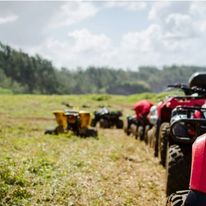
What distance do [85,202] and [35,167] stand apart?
1701 mm

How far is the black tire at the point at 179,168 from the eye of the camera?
6258 millimetres

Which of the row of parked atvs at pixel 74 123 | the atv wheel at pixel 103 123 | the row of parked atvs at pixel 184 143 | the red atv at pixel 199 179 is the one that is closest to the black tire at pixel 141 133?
the row of parked atvs at pixel 184 143

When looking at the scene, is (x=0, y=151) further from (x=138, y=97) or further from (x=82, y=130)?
(x=138, y=97)

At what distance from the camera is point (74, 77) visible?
14025 cm

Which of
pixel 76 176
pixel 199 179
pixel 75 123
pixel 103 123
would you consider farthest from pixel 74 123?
pixel 199 179

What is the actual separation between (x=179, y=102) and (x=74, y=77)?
131 m

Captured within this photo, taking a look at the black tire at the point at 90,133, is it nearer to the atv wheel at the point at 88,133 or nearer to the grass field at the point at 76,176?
the atv wheel at the point at 88,133

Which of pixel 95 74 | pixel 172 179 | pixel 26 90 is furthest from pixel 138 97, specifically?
pixel 95 74

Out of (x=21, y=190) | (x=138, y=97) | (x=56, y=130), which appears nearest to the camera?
(x=21, y=190)

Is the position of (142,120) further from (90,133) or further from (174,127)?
(174,127)

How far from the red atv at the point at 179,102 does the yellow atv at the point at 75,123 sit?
16.4 ft

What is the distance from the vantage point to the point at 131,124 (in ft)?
56.3

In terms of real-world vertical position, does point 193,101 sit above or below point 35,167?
above

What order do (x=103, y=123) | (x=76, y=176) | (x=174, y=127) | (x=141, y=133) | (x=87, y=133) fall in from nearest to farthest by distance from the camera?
(x=174, y=127) < (x=76, y=176) < (x=141, y=133) < (x=87, y=133) < (x=103, y=123)
